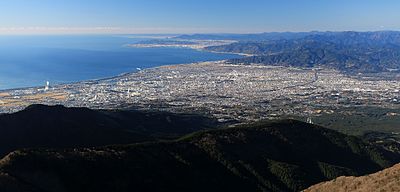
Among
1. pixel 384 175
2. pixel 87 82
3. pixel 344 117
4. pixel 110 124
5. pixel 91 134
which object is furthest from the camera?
pixel 87 82

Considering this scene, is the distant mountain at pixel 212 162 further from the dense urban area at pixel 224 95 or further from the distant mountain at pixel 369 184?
the dense urban area at pixel 224 95

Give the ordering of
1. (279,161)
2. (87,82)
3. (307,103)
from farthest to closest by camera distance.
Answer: (87,82) < (307,103) < (279,161)

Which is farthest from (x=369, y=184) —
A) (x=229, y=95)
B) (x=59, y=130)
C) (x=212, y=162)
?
(x=229, y=95)

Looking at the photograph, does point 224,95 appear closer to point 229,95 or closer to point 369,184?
point 229,95

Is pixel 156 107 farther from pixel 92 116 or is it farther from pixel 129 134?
pixel 129 134

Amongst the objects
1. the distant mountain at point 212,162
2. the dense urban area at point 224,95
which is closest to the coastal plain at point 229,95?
the dense urban area at point 224,95

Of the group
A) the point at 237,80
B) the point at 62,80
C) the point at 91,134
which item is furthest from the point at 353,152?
the point at 62,80

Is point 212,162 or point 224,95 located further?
point 224,95
